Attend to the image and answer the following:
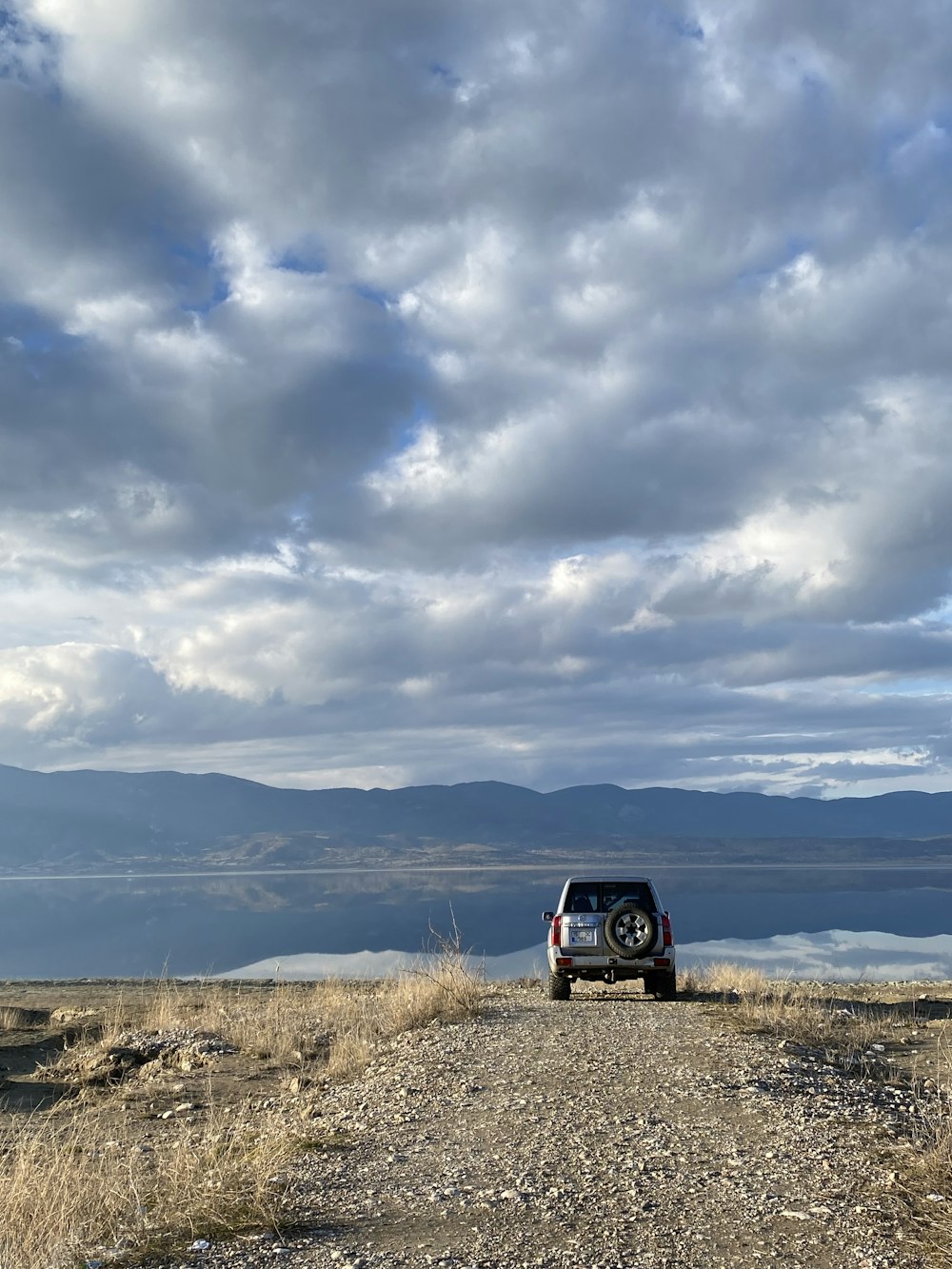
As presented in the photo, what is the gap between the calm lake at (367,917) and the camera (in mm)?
50219

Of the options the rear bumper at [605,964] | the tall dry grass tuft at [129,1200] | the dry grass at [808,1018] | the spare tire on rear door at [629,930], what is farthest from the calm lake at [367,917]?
the tall dry grass tuft at [129,1200]

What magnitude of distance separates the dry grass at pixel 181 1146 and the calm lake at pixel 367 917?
16.9 meters

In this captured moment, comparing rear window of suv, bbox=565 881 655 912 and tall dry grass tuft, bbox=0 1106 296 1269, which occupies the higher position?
rear window of suv, bbox=565 881 655 912

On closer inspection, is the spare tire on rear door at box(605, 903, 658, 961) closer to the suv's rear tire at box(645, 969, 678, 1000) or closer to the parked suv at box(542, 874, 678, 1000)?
the parked suv at box(542, 874, 678, 1000)

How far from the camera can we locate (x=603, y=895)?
58.3 feet

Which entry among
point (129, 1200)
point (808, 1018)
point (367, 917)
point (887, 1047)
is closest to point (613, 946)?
point (808, 1018)

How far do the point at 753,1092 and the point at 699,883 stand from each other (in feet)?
371

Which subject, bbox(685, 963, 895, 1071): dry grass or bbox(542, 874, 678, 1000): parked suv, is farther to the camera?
bbox(542, 874, 678, 1000): parked suv

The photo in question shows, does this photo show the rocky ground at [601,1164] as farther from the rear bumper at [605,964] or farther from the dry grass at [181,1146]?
the rear bumper at [605,964]

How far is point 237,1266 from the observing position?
5582 mm

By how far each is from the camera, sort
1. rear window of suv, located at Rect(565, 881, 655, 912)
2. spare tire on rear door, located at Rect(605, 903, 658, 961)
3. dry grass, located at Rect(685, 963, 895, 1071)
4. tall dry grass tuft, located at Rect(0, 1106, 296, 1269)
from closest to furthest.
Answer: tall dry grass tuft, located at Rect(0, 1106, 296, 1269), dry grass, located at Rect(685, 963, 895, 1071), spare tire on rear door, located at Rect(605, 903, 658, 961), rear window of suv, located at Rect(565, 881, 655, 912)

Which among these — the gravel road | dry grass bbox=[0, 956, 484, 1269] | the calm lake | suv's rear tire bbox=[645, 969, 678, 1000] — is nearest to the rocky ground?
the gravel road

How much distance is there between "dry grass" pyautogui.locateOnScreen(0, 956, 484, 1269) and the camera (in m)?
6.11

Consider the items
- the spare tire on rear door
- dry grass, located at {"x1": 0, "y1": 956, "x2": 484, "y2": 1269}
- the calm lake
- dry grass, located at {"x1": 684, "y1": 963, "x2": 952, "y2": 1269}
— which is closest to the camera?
dry grass, located at {"x1": 0, "y1": 956, "x2": 484, "y2": 1269}
